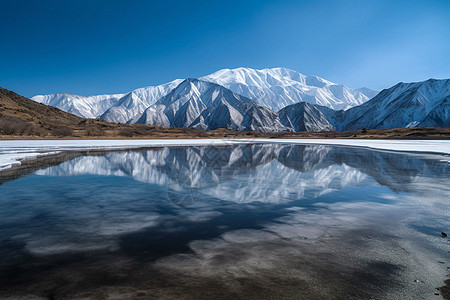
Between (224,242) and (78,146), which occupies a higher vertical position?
(78,146)

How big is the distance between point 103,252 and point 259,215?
3.99 m

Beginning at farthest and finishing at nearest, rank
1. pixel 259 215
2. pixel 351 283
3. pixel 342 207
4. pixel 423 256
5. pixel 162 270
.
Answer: pixel 342 207 < pixel 259 215 < pixel 423 256 < pixel 162 270 < pixel 351 283

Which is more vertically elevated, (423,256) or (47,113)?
(47,113)

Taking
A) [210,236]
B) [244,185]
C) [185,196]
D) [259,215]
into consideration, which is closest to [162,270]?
[210,236]

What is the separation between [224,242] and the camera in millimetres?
5320

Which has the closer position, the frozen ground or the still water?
the still water

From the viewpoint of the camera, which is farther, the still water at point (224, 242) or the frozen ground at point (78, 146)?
the frozen ground at point (78, 146)

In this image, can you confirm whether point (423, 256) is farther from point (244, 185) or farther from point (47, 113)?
point (47, 113)

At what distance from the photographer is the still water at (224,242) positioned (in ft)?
12.0

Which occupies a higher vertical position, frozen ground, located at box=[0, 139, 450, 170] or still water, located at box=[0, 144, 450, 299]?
frozen ground, located at box=[0, 139, 450, 170]

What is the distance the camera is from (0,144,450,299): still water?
12.0 ft

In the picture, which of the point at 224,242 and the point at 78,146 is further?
the point at 78,146

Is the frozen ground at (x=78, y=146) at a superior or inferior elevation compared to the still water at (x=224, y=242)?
superior

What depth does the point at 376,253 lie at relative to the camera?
4.76 meters
